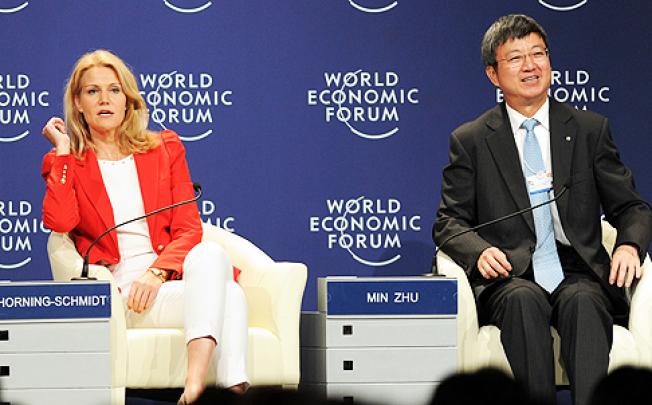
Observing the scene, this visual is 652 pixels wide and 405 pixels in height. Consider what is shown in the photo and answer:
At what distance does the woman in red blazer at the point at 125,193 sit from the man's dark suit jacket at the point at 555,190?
2.93ft

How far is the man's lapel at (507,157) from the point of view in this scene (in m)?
3.93

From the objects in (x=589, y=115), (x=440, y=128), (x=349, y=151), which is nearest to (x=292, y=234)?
(x=349, y=151)

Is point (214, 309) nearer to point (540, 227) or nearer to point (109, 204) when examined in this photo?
point (109, 204)

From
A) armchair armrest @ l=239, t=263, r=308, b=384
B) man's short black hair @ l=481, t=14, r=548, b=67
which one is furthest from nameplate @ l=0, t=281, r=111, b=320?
man's short black hair @ l=481, t=14, r=548, b=67

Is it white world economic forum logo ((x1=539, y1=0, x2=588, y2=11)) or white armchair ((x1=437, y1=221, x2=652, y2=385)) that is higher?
white world economic forum logo ((x1=539, y1=0, x2=588, y2=11))

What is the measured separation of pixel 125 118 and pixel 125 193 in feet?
1.00

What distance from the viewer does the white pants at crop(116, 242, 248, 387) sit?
350 cm

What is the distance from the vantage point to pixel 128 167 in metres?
4.07

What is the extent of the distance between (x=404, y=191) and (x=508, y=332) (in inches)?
55.8

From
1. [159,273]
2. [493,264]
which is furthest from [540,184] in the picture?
[159,273]

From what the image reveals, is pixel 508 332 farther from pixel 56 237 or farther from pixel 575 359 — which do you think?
pixel 56 237

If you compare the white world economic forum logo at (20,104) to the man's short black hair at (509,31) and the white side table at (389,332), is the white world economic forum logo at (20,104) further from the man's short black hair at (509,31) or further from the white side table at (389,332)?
the man's short black hair at (509,31)

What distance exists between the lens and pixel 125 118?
4148mm

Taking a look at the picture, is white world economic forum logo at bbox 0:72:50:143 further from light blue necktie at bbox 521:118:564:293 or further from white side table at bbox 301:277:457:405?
light blue necktie at bbox 521:118:564:293
